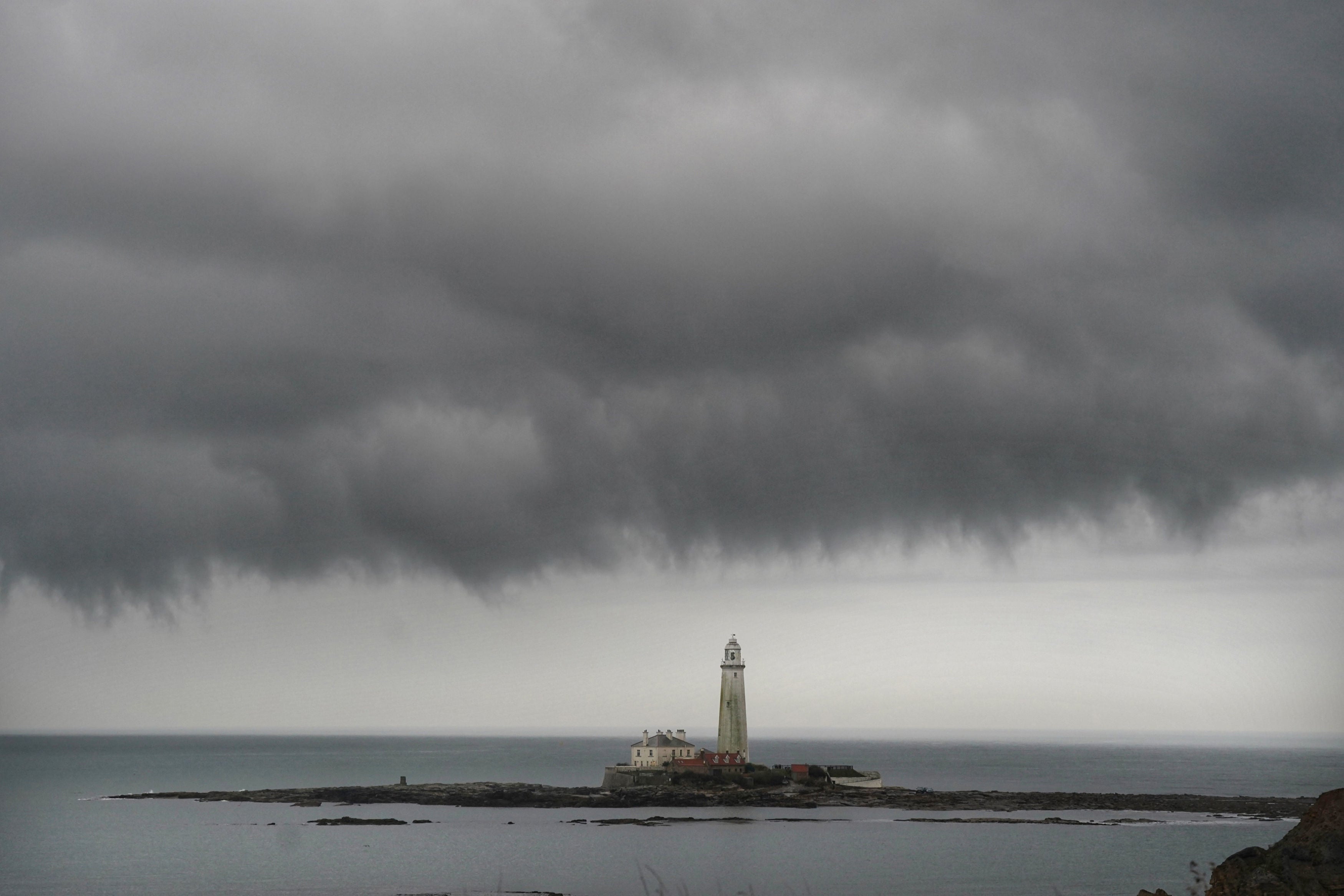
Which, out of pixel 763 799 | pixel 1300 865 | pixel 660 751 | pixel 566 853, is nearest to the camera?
pixel 1300 865

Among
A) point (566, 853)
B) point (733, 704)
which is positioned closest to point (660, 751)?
point (733, 704)

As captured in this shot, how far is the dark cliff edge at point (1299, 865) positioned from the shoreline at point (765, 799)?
6926 cm

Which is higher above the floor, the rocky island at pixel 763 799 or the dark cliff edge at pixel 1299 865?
the dark cliff edge at pixel 1299 865

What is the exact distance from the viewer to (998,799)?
9350cm

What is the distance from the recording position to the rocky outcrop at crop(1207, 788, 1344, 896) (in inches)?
738

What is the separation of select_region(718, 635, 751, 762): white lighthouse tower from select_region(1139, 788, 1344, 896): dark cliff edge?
237 feet

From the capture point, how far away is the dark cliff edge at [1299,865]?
1875cm

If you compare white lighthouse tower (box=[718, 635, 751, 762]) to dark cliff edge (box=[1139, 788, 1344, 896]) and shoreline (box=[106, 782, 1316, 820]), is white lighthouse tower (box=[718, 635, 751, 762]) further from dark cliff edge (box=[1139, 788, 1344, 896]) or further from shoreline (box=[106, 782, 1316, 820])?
dark cliff edge (box=[1139, 788, 1344, 896])

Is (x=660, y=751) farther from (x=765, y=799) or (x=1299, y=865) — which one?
(x=1299, y=865)

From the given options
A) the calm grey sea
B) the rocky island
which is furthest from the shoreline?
the calm grey sea

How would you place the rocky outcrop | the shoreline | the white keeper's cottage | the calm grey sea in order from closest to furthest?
the rocky outcrop → the calm grey sea → the shoreline → the white keeper's cottage

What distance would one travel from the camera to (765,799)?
87.8 m

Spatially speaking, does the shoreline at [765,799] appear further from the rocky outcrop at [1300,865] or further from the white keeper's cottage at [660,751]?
the rocky outcrop at [1300,865]

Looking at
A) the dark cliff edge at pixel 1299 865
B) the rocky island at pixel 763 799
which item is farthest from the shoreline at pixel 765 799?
the dark cliff edge at pixel 1299 865
